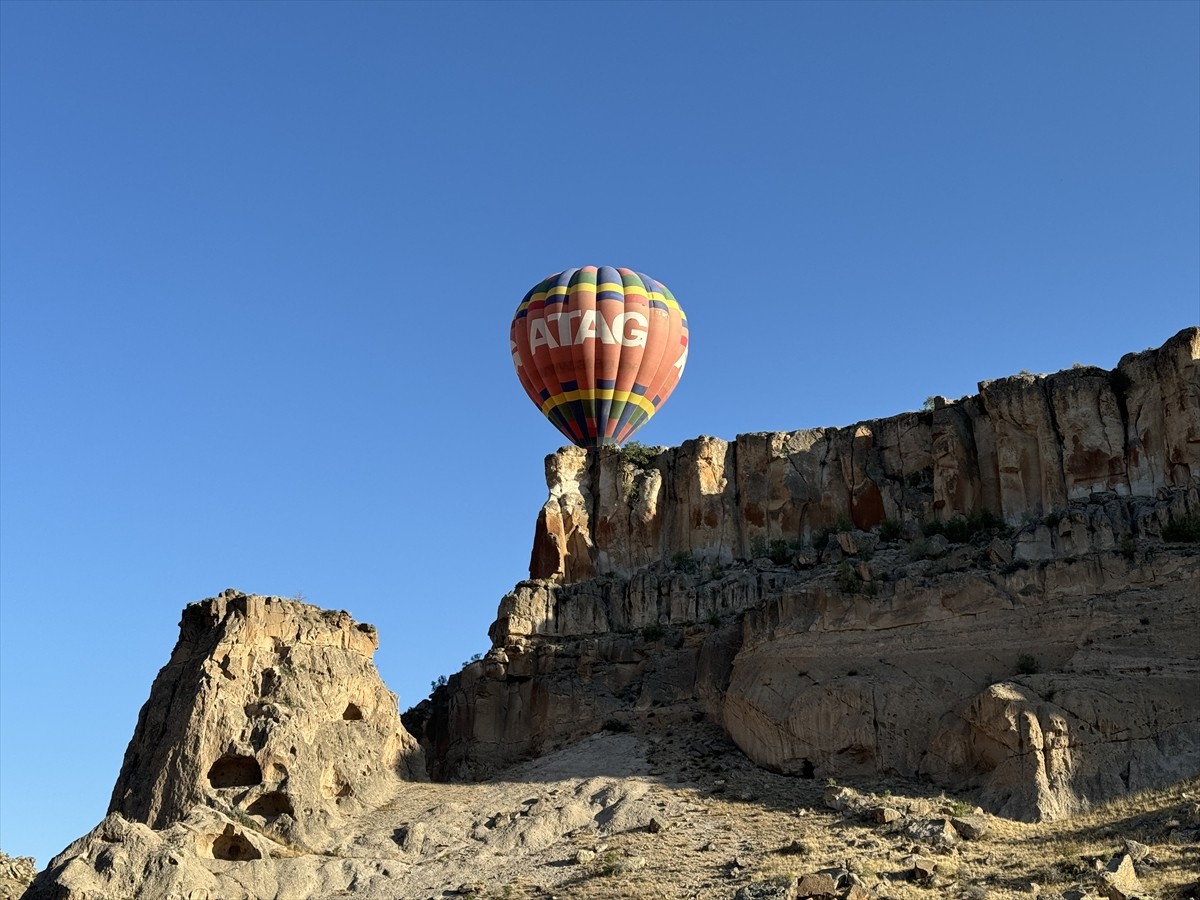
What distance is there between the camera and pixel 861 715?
2180 inches

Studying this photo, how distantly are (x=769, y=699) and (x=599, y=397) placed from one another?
58.6 ft

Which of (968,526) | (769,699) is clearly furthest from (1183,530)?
(769,699)

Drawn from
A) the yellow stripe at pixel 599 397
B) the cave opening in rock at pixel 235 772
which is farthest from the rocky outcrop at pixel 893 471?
the cave opening in rock at pixel 235 772

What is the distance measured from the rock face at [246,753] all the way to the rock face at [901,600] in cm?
495

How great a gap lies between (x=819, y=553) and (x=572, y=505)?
8719mm

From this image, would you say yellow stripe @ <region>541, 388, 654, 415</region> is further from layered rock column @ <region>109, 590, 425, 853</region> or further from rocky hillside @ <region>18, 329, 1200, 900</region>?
layered rock column @ <region>109, 590, 425, 853</region>

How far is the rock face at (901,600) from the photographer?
174 feet

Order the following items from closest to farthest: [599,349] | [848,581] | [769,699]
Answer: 1. [769,699]
2. [848,581]
3. [599,349]

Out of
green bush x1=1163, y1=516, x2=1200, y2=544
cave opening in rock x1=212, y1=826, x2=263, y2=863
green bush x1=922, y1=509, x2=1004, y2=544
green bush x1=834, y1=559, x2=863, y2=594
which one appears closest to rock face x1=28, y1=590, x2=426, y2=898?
cave opening in rock x1=212, y1=826, x2=263, y2=863

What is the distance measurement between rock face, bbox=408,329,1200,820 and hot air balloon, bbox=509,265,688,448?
7.10 feet

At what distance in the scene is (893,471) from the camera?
2657 inches

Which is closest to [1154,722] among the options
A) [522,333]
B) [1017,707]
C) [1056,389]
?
[1017,707]

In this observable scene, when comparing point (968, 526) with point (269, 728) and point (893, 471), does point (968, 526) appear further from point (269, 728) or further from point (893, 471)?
point (269, 728)

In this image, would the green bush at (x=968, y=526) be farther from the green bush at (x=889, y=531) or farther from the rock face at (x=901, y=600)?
the green bush at (x=889, y=531)
